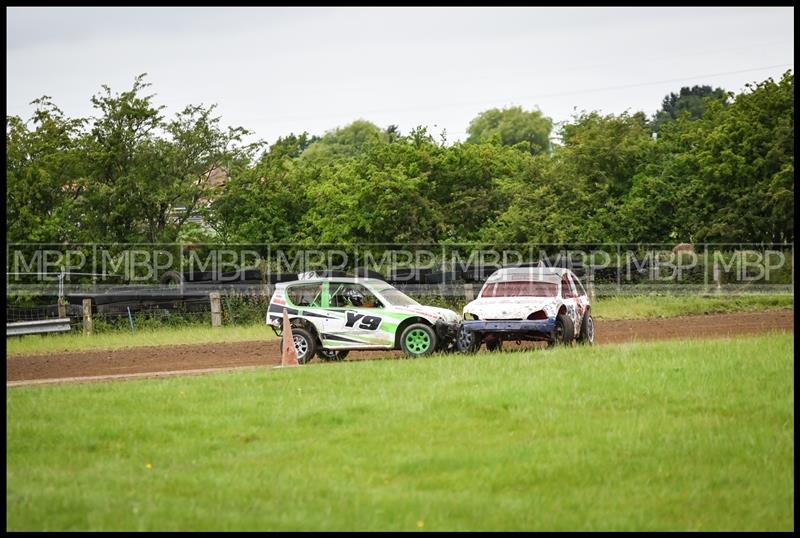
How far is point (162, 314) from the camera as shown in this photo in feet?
101

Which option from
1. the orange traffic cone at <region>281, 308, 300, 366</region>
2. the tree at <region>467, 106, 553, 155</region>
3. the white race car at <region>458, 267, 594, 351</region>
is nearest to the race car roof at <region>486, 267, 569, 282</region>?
the white race car at <region>458, 267, 594, 351</region>

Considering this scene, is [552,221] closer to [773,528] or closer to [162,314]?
[162,314]

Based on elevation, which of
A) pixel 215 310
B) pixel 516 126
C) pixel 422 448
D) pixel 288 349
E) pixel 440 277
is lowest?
pixel 422 448

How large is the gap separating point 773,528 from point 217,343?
18.2 meters

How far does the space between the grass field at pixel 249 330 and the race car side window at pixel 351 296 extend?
546 cm

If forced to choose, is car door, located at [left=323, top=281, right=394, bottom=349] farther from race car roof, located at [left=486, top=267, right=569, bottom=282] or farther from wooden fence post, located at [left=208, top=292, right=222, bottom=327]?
wooden fence post, located at [left=208, top=292, right=222, bottom=327]

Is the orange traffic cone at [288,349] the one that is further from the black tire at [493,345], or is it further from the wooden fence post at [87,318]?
the wooden fence post at [87,318]

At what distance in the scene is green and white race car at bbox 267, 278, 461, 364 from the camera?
2112 centimetres

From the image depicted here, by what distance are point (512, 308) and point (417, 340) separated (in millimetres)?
1774

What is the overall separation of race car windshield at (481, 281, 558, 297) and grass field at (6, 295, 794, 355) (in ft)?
21.3

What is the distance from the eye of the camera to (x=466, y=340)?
21.2m

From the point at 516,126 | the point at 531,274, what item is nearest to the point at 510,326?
the point at 531,274

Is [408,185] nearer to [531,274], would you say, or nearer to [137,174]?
[137,174]

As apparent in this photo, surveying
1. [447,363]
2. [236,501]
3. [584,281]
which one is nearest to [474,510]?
[236,501]
